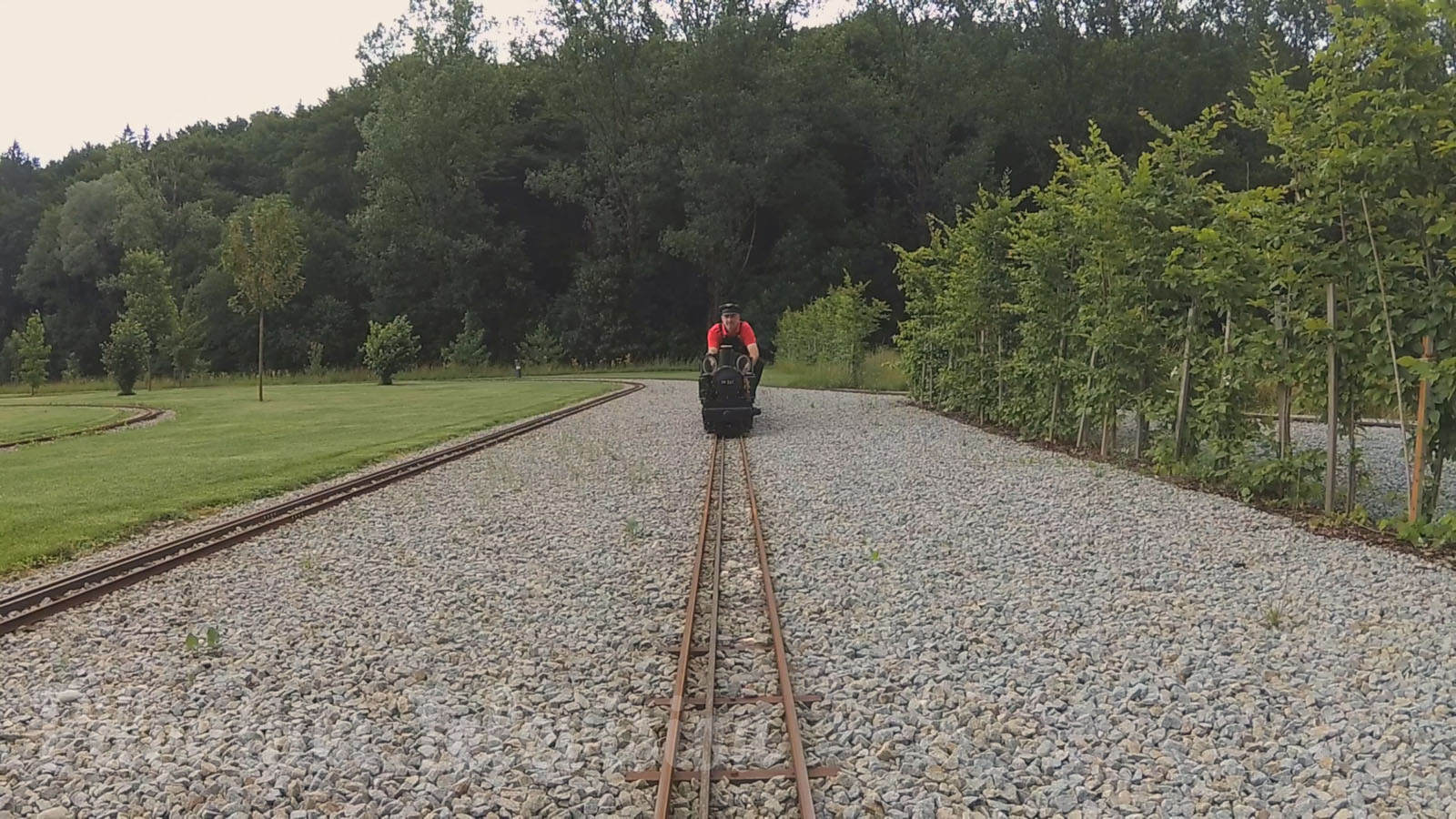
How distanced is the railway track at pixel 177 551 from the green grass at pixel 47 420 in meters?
9.10

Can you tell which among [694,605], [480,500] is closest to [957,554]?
[694,605]

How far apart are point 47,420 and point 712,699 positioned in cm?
2364

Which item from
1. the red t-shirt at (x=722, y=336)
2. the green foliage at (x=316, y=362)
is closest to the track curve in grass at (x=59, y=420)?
the red t-shirt at (x=722, y=336)

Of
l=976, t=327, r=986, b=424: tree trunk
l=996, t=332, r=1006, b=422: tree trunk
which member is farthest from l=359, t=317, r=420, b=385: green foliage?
l=996, t=332, r=1006, b=422: tree trunk

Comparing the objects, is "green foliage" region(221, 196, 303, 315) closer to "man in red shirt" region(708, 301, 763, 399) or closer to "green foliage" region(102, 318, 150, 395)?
"green foliage" region(102, 318, 150, 395)

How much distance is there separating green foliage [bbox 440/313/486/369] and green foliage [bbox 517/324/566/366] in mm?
2290

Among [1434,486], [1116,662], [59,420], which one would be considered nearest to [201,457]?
[59,420]

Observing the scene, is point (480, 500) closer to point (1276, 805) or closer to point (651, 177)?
point (1276, 805)

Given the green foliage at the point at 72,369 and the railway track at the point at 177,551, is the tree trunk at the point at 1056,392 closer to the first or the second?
the railway track at the point at 177,551

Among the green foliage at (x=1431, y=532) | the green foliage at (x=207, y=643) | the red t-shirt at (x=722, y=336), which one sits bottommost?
the green foliage at (x=207, y=643)

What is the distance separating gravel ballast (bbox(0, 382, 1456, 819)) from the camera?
3951 millimetres

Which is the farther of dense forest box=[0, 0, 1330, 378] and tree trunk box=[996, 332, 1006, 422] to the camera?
dense forest box=[0, 0, 1330, 378]

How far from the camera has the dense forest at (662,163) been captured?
174ft

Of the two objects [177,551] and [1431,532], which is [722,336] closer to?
[177,551]
